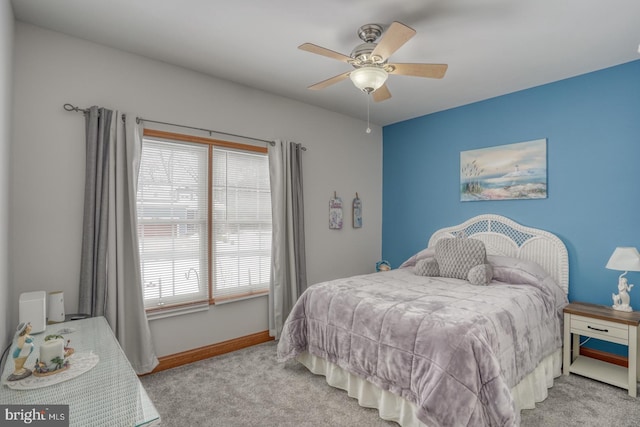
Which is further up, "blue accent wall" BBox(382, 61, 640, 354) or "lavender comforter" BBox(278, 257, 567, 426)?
"blue accent wall" BBox(382, 61, 640, 354)

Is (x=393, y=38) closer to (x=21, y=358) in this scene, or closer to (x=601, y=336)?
(x=21, y=358)

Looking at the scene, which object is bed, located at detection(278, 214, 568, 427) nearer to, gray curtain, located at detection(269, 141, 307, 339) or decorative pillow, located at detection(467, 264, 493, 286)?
decorative pillow, located at detection(467, 264, 493, 286)

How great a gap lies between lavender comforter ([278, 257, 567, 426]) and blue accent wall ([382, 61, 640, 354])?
20.2 inches

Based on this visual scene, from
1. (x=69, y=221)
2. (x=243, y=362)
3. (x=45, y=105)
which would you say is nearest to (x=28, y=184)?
(x=69, y=221)

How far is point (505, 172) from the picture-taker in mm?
3748

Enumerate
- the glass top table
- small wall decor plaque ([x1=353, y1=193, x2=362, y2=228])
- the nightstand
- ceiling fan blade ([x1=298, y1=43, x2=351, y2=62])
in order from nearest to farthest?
the glass top table
ceiling fan blade ([x1=298, y1=43, x2=351, y2=62])
the nightstand
small wall decor plaque ([x1=353, y1=193, x2=362, y2=228])

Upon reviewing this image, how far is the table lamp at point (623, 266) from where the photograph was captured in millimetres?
2697

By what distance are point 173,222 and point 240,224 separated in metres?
0.69

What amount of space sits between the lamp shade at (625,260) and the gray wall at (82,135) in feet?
9.12

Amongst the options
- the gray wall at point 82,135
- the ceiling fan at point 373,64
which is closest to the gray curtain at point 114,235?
the gray wall at point 82,135

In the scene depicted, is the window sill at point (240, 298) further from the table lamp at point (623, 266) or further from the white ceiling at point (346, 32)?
the table lamp at point (623, 266)

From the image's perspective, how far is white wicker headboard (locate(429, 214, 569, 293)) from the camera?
130 inches

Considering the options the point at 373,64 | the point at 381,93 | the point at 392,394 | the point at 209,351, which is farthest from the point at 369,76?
the point at 209,351

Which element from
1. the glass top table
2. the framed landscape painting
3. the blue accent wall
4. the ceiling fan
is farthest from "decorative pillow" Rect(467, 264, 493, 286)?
the glass top table
